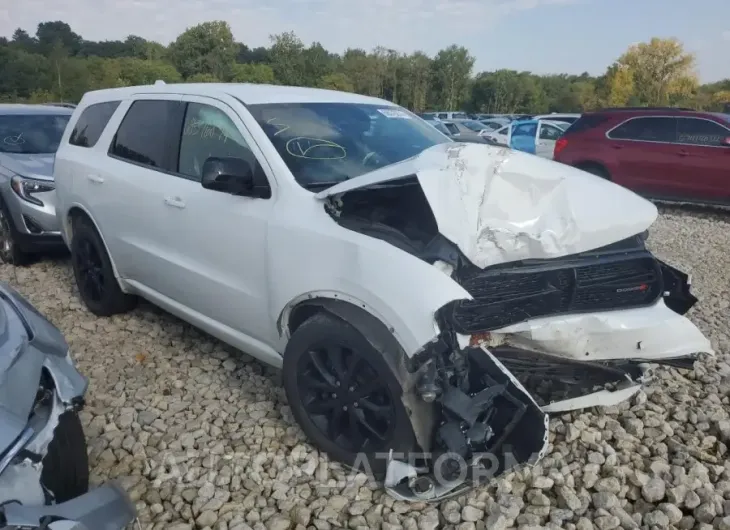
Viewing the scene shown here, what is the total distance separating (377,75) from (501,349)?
172 ft

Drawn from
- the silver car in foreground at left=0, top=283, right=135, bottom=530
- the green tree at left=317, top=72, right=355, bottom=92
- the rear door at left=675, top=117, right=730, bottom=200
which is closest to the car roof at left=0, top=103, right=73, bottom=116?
the silver car in foreground at left=0, top=283, right=135, bottom=530

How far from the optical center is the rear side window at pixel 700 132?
9500 mm

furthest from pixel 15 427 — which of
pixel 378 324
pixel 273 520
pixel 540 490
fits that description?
pixel 540 490

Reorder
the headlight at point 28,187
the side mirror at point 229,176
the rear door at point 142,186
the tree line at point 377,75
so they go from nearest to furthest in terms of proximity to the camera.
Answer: the side mirror at point 229,176
the rear door at point 142,186
the headlight at point 28,187
the tree line at point 377,75

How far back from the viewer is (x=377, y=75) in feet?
172

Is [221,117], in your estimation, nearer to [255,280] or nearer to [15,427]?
[255,280]

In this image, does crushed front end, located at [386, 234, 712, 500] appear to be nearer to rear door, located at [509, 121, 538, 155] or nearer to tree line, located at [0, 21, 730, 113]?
rear door, located at [509, 121, 538, 155]

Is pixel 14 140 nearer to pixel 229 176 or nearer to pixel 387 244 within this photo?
pixel 229 176

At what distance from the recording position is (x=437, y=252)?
2.59 metres

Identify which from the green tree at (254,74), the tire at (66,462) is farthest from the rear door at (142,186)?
the green tree at (254,74)

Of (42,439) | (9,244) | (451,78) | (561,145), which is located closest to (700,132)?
(561,145)

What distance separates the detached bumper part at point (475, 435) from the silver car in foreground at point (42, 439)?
1156mm

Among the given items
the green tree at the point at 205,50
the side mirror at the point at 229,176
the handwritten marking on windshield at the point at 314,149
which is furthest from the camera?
the green tree at the point at 205,50

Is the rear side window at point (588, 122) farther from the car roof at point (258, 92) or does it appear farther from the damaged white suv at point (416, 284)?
the damaged white suv at point (416, 284)
